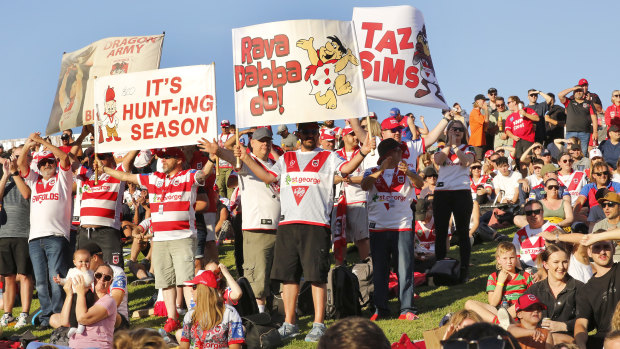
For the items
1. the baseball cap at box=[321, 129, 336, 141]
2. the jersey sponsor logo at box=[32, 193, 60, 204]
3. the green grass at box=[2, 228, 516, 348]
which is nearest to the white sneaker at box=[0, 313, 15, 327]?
the green grass at box=[2, 228, 516, 348]

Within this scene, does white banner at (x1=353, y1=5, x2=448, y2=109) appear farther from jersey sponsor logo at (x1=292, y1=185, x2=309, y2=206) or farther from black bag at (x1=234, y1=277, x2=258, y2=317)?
black bag at (x1=234, y1=277, x2=258, y2=317)

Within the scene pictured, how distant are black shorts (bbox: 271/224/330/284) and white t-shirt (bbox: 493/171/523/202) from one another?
8.32 metres

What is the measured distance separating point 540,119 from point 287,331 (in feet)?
43.6

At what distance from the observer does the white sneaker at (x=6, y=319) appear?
11125 millimetres

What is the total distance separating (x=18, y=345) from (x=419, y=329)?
4.07m

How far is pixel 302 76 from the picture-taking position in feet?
31.8

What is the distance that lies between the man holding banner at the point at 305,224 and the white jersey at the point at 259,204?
1.92ft

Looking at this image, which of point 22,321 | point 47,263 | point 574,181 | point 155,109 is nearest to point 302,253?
point 155,109

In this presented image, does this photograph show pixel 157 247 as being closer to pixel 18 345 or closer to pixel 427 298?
pixel 18 345

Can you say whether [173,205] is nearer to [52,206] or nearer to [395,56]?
[52,206]

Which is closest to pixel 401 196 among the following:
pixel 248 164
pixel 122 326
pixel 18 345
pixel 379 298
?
pixel 379 298

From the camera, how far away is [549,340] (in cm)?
747

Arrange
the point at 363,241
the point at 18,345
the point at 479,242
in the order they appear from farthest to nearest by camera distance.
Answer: the point at 479,242, the point at 363,241, the point at 18,345

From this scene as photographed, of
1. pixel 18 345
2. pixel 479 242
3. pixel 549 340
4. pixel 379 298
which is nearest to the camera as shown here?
pixel 549 340
